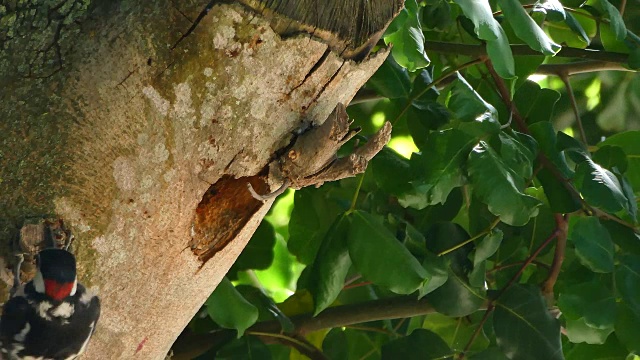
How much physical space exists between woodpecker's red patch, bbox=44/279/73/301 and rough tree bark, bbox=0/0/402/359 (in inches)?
2.9

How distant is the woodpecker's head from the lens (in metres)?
0.86

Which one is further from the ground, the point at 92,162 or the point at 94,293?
the point at 92,162

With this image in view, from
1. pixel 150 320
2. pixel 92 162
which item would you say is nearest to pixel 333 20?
pixel 92 162

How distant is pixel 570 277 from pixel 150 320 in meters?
0.73

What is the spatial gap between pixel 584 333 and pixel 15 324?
0.86 meters

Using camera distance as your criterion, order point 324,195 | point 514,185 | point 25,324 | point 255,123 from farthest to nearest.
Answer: point 324,195 < point 514,185 < point 255,123 < point 25,324

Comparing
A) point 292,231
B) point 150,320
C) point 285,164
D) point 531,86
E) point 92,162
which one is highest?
point 92,162

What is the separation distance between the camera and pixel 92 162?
93cm

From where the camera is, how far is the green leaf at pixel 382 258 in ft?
4.25

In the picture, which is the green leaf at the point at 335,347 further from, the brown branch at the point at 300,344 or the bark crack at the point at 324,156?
the bark crack at the point at 324,156

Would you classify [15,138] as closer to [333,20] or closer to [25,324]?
[25,324]

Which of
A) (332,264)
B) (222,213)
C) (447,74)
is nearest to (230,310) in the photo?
(332,264)

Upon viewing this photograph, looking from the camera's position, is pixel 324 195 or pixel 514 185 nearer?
pixel 514 185

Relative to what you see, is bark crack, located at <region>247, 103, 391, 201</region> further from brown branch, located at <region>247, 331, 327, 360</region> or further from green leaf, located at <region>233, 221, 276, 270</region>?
green leaf, located at <region>233, 221, 276, 270</region>
